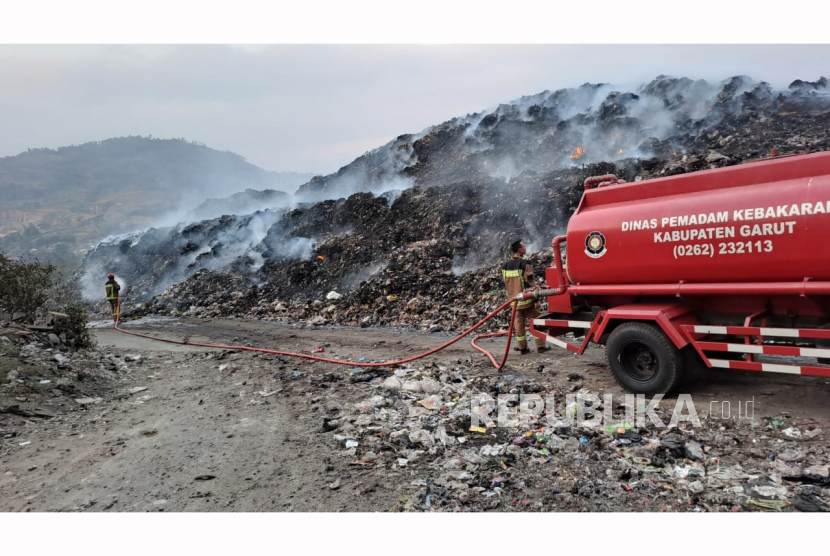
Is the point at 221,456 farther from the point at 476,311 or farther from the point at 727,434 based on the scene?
the point at 476,311

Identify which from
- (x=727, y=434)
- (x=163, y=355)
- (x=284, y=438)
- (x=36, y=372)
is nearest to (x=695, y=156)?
(x=727, y=434)

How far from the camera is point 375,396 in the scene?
5.52 meters

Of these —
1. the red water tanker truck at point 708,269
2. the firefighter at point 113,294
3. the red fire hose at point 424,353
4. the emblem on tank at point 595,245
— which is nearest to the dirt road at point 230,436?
the red fire hose at point 424,353

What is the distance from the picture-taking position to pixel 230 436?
15.4ft

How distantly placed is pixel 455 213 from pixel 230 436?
11526 millimetres

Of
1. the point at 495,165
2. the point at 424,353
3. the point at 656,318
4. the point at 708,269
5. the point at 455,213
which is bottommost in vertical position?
the point at 424,353

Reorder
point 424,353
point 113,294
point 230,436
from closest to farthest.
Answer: point 230,436, point 424,353, point 113,294

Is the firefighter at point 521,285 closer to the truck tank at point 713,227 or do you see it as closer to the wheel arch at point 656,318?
the truck tank at point 713,227

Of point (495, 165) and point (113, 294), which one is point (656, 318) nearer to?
point (113, 294)

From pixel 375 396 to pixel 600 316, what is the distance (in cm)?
273

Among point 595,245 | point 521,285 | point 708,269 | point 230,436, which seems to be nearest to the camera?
point 708,269

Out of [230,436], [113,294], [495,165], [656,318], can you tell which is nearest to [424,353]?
[230,436]

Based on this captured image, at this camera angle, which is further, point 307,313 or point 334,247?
point 334,247

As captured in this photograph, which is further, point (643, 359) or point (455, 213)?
point (455, 213)
